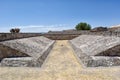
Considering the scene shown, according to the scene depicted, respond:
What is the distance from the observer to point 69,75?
1152 cm

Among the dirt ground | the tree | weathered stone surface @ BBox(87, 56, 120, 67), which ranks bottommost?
the dirt ground

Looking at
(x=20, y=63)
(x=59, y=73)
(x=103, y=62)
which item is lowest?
(x=59, y=73)

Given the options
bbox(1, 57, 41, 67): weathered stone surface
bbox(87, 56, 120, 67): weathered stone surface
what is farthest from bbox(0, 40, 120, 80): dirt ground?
bbox(87, 56, 120, 67): weathered stone surface

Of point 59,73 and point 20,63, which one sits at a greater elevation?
point 20,63

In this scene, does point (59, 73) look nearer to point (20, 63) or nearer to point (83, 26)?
point (20, 63)

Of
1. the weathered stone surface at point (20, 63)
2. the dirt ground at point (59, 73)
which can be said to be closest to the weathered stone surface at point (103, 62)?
the dirt ground at point (59, 73)

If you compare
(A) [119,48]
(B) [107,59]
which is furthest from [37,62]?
(A) [119,48]

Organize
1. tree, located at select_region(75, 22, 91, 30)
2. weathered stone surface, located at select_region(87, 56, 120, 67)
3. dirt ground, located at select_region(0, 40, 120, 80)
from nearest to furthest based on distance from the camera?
dirt ground, located at select_region(0, 40, 120, 80) → weathered stone surface, located at select_region(87, 56, 120, 67) → tree, located at select_region(75, 22, 91, 30)

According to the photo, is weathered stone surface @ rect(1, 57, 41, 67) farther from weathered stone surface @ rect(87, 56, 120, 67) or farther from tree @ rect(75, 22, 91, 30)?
tree @ rect(75, 22, 91, 30)

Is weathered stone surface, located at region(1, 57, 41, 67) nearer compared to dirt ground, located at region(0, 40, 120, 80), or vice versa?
dirt ground, located at region(0, 40, 120, 80)

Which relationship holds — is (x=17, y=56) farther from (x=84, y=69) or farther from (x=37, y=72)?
(x=84, y=69)

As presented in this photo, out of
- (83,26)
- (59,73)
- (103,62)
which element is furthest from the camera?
(83,26)

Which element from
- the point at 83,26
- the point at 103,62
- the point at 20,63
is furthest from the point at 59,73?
the point at 83,26

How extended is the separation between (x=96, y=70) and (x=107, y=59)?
7.90 feet
